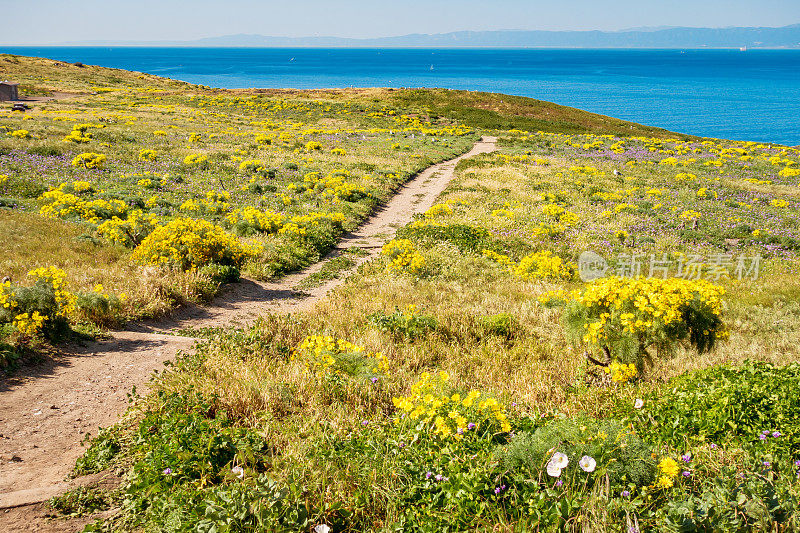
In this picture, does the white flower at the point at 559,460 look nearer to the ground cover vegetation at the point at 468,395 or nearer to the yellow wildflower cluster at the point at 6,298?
the ground cover vegetation at the point at 468,395

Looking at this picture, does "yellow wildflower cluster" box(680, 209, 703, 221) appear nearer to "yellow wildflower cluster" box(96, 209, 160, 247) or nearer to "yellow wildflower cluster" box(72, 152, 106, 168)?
"yellow wildflower cluster" box(96, 209, 160, 247)

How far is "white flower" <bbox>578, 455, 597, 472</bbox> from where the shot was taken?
3678 millimetres

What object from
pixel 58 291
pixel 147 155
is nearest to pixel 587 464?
pixel 58 291

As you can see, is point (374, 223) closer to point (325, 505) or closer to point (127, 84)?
point (325, 505)

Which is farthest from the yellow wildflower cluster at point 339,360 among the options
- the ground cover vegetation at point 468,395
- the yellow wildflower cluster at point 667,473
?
the yellow wildflower cluster at point 667,473

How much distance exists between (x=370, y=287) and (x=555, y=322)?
4413 mm

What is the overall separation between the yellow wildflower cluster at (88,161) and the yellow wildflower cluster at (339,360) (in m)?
20.0

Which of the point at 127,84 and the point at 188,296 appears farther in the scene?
the point at 127,84

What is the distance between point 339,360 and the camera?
21.6 ft

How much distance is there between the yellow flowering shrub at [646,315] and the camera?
612 centimetres

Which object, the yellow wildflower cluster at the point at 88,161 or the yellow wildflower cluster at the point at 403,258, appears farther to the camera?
the yellow wildflower cluster at the point at 88,161

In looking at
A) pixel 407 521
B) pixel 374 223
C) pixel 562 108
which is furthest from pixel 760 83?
pixel 407 521

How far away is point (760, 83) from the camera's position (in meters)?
158

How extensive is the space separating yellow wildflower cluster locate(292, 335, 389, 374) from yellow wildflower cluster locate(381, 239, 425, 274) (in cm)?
599
